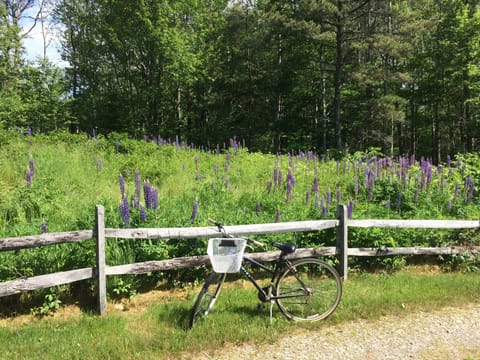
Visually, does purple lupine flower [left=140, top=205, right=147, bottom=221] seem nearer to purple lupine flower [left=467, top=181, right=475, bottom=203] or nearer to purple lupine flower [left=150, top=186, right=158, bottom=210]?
purple lupine flower [left=150, top=186, right=158, bottom=210]

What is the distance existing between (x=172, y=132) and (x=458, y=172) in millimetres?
23635

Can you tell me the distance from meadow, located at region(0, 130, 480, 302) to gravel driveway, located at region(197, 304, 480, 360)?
5.75ft

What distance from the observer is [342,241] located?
5859 millimetres

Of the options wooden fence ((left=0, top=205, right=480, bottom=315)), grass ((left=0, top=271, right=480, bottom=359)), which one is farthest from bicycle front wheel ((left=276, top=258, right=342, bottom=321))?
wooden fence ((left=0, top=205, right=480, bottom=315))

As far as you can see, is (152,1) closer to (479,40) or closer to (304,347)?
(479,40)

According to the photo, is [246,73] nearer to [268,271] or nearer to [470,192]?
[470,192]

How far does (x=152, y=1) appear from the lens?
24266 mm

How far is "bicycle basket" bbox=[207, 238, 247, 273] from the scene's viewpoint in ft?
13.3

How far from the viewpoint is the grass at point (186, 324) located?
389 centimetres

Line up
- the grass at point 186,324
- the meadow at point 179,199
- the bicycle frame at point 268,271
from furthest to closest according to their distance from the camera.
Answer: the meadow at point 179,199, the bicycle frame at point 268,271, the grass at point 186,324

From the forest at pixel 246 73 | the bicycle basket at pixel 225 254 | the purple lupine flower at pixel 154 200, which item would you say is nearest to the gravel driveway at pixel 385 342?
the bicycle basket at pixel 225 254

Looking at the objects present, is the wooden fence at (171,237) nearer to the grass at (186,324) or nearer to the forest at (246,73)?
the grass at (186,324)

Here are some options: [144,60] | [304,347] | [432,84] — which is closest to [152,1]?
[144,60]

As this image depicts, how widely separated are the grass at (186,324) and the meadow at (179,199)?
601mm
